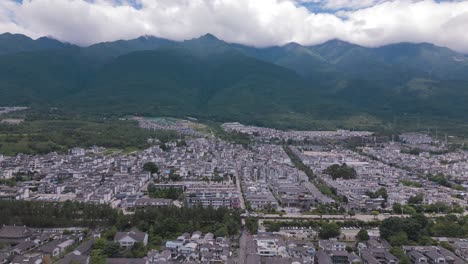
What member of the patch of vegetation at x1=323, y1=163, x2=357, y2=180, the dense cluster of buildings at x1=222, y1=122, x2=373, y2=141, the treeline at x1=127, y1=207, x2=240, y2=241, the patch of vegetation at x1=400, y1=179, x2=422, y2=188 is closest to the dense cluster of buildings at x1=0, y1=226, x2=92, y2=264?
Result: the treeline at x1=127, y1=207, x2=240, y2=241

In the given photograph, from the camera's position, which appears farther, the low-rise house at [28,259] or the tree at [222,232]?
the tree at [222,232]

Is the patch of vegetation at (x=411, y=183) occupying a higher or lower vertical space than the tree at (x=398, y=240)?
higher

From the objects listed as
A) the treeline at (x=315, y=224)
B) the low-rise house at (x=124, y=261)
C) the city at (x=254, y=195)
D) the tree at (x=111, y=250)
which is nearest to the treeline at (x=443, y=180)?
the city at (x=254, y=195)

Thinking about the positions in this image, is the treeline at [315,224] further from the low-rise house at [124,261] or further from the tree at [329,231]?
the low-rise house at [124,261]

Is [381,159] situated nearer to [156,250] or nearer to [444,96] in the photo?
[156,250]

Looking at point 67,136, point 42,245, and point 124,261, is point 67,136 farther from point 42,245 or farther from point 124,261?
point 124,261

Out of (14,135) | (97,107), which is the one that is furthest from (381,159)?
(97,107)

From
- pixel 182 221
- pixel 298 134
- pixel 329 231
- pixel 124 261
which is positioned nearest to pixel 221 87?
pixel 298 134
